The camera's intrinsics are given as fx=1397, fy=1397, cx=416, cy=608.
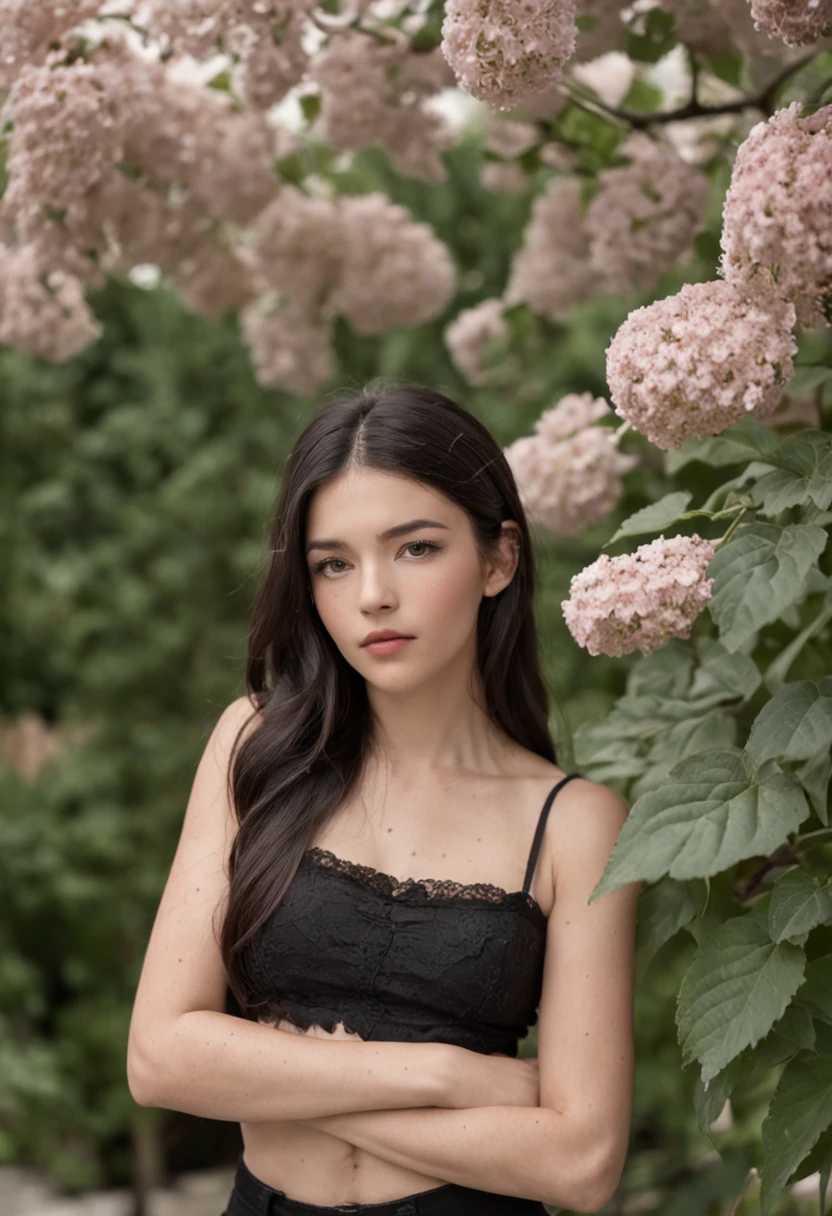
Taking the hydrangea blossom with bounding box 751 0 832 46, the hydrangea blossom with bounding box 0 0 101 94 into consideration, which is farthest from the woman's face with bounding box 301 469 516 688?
the hydrangea blossom with bounding box 0 0 101 94

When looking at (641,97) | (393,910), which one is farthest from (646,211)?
(393,910)

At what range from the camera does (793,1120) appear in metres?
1.34

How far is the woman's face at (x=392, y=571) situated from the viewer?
161cm

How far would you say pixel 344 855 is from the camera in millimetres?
1710

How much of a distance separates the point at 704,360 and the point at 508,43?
1.36ft

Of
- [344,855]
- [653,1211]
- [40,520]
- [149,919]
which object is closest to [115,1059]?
[149,919]

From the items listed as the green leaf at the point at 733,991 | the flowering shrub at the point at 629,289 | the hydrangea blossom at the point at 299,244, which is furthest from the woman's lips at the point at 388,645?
the hydrangea blossom at the point at 299,244

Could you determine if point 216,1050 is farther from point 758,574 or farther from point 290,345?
point 290,345

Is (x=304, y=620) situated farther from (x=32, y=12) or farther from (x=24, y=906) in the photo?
(x=24, y=906)

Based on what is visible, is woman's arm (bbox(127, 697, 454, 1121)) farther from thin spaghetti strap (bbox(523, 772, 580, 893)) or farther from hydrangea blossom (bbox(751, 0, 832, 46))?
hydrangea blossom (bbox(751, 0, 832, 46))

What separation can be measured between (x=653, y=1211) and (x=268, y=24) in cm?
213

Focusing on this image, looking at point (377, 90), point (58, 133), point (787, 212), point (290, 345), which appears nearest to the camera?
point (787, 212)

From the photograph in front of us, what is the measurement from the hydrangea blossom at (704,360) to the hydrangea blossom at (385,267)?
58.5 inches

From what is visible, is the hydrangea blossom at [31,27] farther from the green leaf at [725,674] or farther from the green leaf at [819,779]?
the green leaf at [819,779]
